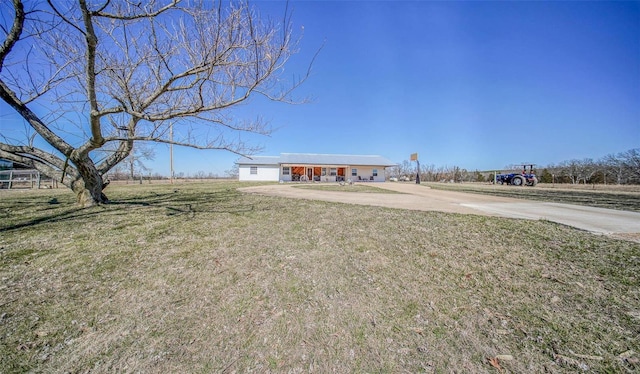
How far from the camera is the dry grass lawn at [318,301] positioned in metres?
1.81

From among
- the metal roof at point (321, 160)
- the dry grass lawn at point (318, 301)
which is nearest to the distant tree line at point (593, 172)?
the metal roof at point (321, 160)

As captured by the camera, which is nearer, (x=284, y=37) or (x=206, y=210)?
(x=284, y=37)

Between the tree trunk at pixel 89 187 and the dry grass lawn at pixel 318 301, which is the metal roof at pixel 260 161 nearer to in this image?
the tree trunk at pixel 89 187

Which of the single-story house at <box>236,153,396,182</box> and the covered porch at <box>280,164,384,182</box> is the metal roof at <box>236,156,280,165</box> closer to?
the single-story house at <box>236,153,396,182</box>

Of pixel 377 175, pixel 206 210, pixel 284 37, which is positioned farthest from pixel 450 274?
pixel 377 175

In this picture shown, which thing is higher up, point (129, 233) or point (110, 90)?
point (110, 90)

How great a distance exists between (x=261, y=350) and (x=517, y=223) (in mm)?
5027

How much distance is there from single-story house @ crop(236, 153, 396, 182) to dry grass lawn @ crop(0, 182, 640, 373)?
90.8 feet

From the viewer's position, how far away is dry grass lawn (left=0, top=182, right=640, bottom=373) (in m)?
1.81

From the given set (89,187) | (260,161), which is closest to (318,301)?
(89,187)

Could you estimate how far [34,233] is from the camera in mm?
4016

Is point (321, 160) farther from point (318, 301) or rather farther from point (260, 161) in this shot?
point (318, 301)

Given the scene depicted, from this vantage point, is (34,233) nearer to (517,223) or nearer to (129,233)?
(129,233)

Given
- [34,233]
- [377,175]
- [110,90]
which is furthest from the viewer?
[377,175]
